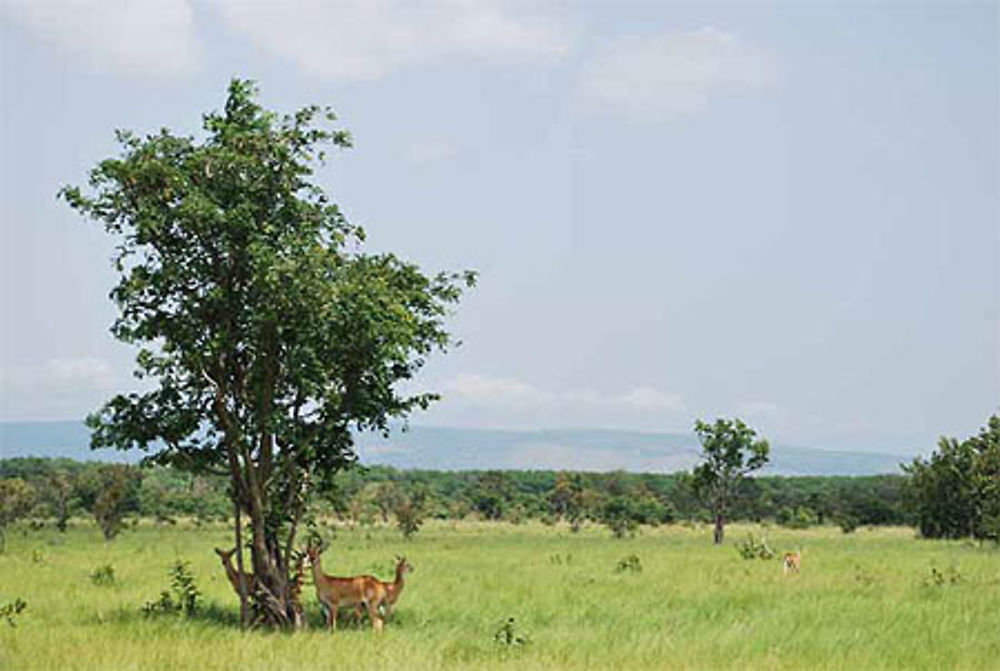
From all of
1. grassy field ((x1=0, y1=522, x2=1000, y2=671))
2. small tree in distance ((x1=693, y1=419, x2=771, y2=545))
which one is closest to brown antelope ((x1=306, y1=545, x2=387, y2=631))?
grassy field ((x1=0, y1=522, x2=1000, y2=671))

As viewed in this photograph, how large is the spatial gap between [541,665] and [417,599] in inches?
393

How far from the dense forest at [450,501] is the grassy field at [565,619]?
961 inches

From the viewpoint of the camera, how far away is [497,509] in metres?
99.8

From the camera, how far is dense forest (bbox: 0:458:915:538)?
225 ft

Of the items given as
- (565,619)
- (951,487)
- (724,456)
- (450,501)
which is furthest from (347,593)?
(450,501)

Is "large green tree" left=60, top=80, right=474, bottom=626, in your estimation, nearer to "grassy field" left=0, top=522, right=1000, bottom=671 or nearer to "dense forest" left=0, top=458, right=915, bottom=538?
"grassy field" left=0, top=522, right=1000, bottom=671

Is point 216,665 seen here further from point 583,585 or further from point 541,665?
point 583,585

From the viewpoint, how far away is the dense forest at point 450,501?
6850cm

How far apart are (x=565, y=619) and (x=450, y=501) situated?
3306 inches

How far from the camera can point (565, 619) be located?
871 inches

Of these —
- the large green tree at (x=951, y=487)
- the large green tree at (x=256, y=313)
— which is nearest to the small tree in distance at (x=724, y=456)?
the large green tree at (x=951, y=487)

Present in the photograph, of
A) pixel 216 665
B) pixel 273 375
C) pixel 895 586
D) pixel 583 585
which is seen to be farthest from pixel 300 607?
pixel 895 586

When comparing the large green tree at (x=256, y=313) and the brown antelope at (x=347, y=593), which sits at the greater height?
the large green tree at (x=256, y=313)

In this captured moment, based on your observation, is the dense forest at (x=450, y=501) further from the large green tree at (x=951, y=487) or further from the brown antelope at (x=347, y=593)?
the brown antelope at (x=347, y=593)
